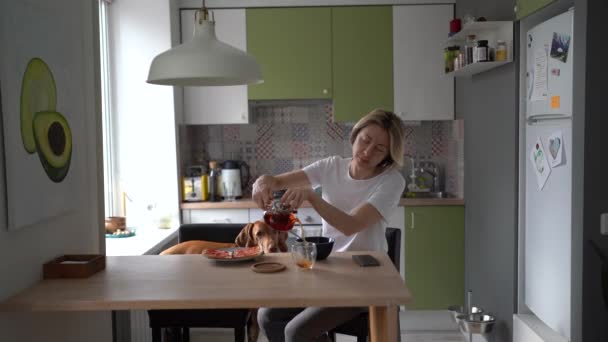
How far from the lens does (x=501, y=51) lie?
3240mm

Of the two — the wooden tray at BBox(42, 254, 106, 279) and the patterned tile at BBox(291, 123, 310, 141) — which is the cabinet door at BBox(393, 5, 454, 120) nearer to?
the patterned tile at BBox(291, 123, 310, 141)

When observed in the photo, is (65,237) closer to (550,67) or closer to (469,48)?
(550,67)

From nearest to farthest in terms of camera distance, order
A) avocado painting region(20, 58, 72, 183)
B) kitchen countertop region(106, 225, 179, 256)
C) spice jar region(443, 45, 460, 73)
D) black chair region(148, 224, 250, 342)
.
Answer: avocado painting region(20, 58, 72, 183)
black chair region(148, 224, 250, 342)
kitchen countertop region(106, 225, 179, 256)
spice jar region(443, 45, 460, 73)

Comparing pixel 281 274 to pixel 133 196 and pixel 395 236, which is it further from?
pixel 133 196

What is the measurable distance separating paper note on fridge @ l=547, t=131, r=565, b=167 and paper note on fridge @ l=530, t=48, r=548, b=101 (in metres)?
0.22

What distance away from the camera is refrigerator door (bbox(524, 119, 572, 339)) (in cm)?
265

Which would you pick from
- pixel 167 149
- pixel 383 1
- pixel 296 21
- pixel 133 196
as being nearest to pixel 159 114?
pixel 167 149

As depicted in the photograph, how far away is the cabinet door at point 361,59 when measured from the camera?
4.30 m

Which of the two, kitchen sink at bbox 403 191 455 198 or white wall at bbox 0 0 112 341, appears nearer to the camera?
white wall at bbox 0 0 112 341

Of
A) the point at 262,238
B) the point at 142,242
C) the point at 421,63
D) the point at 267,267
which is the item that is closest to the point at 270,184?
the point at 262,238

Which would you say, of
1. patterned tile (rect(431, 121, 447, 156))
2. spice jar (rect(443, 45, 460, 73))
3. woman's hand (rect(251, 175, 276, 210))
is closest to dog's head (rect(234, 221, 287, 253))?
woman's hand (rect(251, 175, 276, 210))

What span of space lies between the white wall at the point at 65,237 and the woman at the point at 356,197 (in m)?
0.66

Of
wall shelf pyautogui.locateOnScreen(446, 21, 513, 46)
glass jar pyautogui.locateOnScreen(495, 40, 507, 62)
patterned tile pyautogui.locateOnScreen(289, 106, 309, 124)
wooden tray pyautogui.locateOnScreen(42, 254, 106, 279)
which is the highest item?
wall shelf pyautogui.locateOnScreen(446, 21, 513, 46)

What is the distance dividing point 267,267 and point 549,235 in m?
1.50
